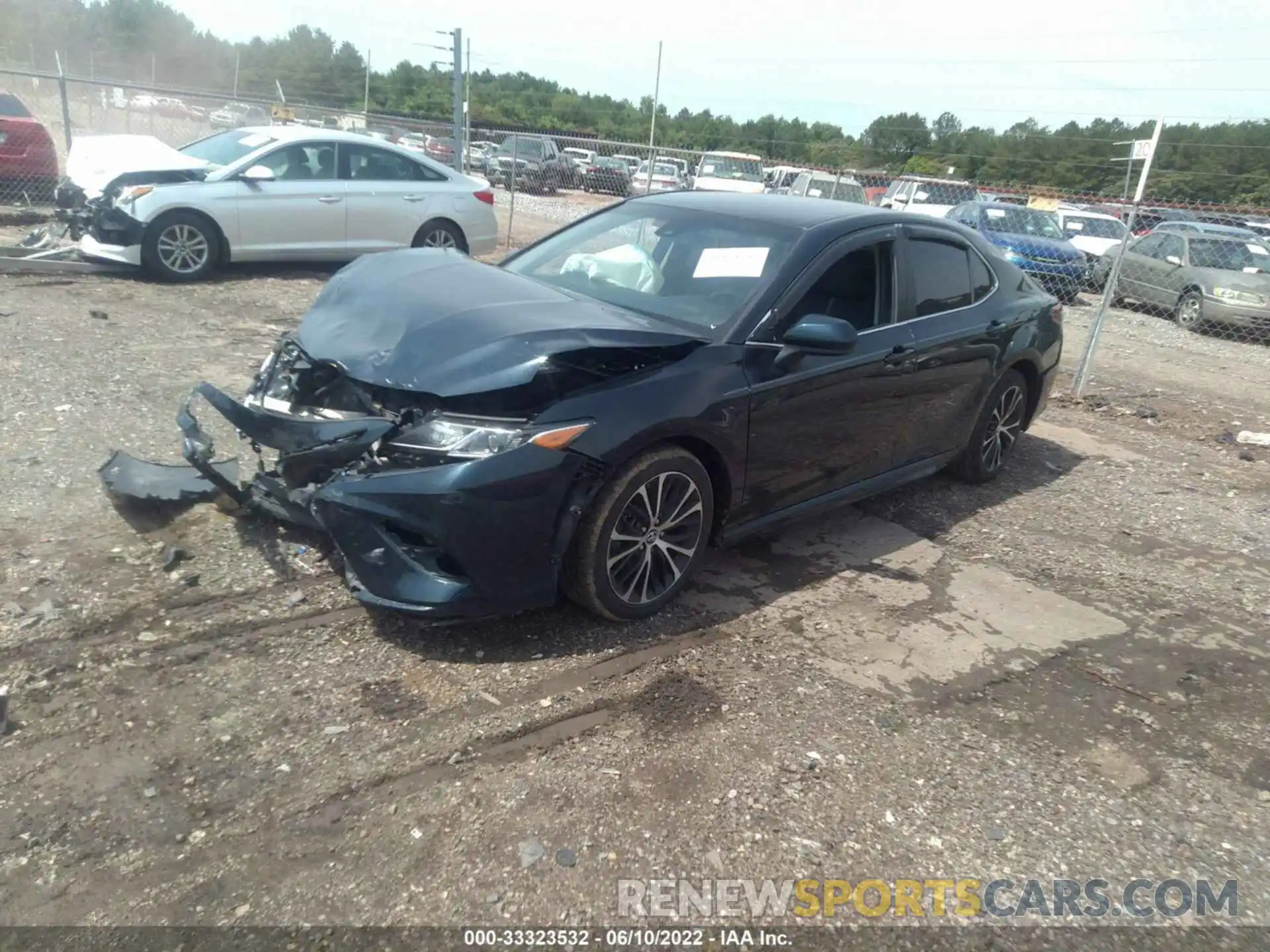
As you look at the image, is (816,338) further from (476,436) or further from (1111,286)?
(1111,286)

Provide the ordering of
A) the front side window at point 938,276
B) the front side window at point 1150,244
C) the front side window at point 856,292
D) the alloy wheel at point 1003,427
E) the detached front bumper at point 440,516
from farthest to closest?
the front side window at point 1150,244, the alloy wheel at point 1003,427, the front side window at point 938,276, the front side window at point 856,292, the detached front bumper at point 440,516

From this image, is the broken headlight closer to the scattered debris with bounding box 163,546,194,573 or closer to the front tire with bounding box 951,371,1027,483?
the scattered debris with bounding box 163,546,194,573

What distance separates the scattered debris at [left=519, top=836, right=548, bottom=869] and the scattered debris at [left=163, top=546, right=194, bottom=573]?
2169 millimetres

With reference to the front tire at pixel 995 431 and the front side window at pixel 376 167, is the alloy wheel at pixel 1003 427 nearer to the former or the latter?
the front tire at pixel 995 431

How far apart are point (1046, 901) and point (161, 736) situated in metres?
2.74

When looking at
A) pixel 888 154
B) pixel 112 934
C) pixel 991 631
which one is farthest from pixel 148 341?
pixel 888 154

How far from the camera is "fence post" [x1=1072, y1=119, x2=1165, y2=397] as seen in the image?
7.91 metres

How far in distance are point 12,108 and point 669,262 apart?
40.4 ft

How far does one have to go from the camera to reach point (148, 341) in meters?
7.23

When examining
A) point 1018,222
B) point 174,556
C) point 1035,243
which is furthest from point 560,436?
point 1018,222

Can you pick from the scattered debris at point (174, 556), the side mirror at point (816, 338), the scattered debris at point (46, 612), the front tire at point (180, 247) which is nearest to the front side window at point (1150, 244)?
the side mirror at point (816, 338)

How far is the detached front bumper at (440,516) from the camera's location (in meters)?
3.29

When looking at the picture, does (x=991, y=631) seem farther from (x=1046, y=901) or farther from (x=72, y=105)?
(x=72, y=105)

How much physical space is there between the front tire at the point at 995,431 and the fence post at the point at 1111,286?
2600 mm
